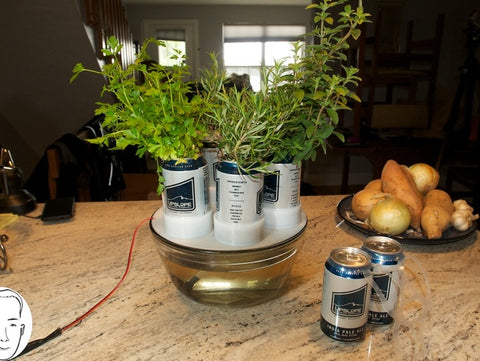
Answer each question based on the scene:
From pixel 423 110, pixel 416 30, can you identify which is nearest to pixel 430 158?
pixel 423 110

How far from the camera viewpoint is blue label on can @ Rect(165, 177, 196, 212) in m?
0.64

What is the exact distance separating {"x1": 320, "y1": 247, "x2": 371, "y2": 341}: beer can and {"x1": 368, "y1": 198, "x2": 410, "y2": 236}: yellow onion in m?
0.38

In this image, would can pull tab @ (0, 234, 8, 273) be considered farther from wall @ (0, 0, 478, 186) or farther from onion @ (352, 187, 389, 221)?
wall @ (0, 0, 478, 186)

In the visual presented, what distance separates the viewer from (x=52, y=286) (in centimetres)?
79

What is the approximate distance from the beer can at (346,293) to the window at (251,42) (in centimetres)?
622

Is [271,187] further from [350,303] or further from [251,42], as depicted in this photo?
[251,42]

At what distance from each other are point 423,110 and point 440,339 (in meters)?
2.88

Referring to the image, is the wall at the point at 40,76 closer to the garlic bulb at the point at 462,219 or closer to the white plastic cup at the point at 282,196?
the white plastic cup at the point at 282,196

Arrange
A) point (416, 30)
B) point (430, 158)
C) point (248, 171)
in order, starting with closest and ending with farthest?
point (248, 171) → point (430, 158) → point (416, 30)

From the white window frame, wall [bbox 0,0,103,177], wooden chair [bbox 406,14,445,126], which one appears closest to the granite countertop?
wall [bbox 0,0,103,177]

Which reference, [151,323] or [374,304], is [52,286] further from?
[374,304]

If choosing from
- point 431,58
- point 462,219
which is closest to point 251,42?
point 431,58

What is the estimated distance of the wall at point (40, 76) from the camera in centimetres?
228

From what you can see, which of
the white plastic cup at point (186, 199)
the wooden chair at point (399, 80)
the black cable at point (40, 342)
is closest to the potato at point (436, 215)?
the white plastic cup at point (186, 199)
